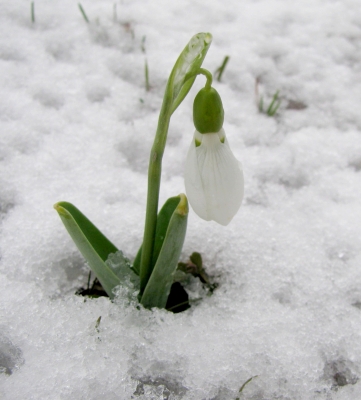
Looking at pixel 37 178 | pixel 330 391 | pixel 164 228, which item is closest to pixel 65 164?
pixel 37 178

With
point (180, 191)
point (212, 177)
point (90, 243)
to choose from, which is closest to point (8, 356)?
point (90, 243)

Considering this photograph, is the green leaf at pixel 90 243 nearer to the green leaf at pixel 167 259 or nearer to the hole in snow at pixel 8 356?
the green leaf at pixel 167 259

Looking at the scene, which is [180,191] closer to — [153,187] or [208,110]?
[153,187]

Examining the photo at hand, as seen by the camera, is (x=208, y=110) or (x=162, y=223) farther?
(x=162, y=223)

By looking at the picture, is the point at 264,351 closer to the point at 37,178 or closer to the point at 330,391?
the point at 330,391

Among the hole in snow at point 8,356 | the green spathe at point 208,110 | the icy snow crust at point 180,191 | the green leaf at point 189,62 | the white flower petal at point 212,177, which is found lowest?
the hole in snow at point 8,356

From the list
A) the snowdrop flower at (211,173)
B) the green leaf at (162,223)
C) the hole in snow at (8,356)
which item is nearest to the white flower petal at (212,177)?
the snowdrop flower at (211,173)
